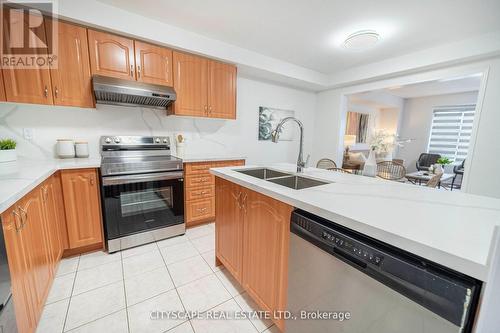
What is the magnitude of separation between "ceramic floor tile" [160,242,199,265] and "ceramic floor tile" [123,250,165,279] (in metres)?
0.06

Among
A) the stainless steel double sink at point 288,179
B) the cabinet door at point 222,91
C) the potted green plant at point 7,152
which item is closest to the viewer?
the potted green plant at point 7,152

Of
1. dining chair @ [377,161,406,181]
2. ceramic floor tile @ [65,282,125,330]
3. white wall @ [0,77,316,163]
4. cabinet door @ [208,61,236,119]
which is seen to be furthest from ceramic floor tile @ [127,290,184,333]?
dining chair @ [377,161,406,181]

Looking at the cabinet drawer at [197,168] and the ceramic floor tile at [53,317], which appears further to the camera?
the cabinet drawer at [197,168]

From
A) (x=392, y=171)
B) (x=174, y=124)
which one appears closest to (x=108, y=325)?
(x=174, y=124)

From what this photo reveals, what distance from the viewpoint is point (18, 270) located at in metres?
1.02

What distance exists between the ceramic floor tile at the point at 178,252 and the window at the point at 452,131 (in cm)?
715

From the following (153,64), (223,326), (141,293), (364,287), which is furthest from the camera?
(153,64)

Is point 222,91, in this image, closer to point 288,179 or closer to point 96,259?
point 288,179

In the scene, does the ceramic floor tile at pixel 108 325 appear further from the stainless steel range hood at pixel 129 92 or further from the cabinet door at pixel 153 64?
the cabinet door at pixel 153 64

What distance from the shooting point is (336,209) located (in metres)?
0.82

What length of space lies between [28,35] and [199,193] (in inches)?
83.7

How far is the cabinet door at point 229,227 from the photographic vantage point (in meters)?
1.47

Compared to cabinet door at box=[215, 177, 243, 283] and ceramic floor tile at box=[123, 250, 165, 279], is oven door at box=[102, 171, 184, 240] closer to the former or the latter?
ceramic floor tile at box=[123, 250, 165, 279]

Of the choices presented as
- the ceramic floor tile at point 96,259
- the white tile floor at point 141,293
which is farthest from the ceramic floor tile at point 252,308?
the ceramic floor tile at point 96,259
